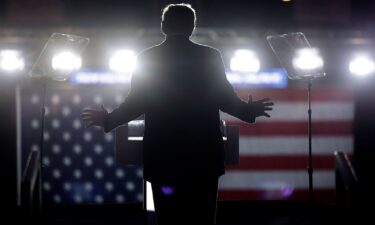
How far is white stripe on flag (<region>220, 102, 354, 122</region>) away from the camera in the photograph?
22.5 feet

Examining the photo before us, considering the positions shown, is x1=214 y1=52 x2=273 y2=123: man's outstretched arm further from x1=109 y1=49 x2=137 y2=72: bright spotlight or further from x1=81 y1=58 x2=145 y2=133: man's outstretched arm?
x1=109 y1=49 x2=137 y2=72: bright spotlight

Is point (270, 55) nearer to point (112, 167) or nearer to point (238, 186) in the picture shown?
point (238, 186)

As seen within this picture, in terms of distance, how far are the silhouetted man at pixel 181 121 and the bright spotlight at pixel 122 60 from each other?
14.0ft

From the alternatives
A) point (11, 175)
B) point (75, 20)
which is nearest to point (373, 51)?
point (75, 20)

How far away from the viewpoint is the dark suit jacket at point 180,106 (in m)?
2.00

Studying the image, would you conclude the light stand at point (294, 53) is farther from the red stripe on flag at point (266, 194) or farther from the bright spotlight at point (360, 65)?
the red stripe on flag at point (266, 194)

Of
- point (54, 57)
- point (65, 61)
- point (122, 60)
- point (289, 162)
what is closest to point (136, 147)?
point (54, 57)

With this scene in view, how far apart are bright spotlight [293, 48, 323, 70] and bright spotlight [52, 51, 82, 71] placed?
1.76 m

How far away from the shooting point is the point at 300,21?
290 inches

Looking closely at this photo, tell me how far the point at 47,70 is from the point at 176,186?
259 cm

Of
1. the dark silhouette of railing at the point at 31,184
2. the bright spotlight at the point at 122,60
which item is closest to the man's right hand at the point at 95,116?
the dark silhouette of railing at the point at 31,184

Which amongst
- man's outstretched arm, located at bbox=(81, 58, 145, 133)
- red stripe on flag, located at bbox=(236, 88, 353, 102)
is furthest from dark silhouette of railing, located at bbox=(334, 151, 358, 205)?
man's outstretched arm, located at bbox=(81, 58, 145, 133)

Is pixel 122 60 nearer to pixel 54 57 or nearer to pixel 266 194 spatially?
pixel 54 57

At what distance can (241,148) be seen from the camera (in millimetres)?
6766
